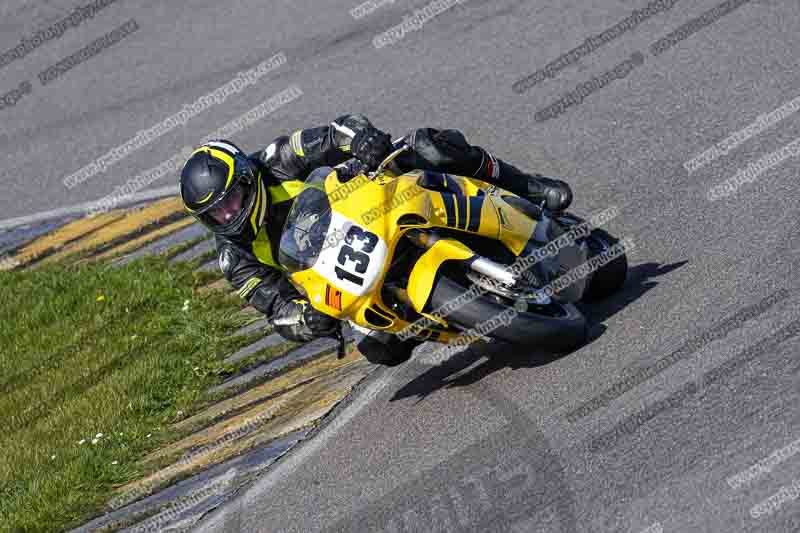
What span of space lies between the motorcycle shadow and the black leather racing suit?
894mm

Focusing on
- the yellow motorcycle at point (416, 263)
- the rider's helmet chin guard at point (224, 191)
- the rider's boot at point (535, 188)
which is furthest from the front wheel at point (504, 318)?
the rider's helmet chin guard at point (224, 191)

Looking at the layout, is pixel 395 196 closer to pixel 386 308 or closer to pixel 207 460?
pixel 386 308

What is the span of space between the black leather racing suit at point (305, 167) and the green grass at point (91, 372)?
Answer: 64.4 inches

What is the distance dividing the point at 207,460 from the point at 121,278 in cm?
325

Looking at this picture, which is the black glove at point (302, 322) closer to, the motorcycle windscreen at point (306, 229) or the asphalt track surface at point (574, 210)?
the motorcycle windscreen at point (306, 229)

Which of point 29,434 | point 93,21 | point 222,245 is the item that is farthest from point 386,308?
point 93,21

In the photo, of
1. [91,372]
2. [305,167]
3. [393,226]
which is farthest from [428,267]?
[91,372]

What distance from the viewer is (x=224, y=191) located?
22.5 ft

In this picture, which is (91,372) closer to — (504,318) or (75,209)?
(75,209)

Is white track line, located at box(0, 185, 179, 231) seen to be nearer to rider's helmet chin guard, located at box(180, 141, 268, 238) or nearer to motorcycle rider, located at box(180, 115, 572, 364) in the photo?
motorcycle rider, located at box(180, 115, 572, 364)

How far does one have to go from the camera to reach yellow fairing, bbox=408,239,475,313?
21.8ft

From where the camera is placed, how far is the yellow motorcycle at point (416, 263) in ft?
21.6

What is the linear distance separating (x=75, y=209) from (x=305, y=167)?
4.99 metres

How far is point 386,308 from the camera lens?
677 cm
